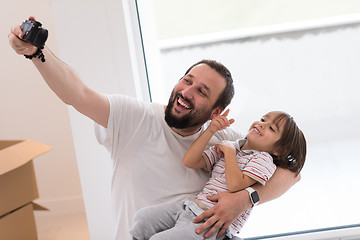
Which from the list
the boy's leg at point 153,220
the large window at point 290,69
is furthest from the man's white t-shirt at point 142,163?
the large window at point 290,69

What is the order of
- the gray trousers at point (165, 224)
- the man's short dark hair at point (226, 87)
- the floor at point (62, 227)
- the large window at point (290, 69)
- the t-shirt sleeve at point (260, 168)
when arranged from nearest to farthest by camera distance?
the gray trousers at point (165, 224) → the t-shirt sleeve at point (260, 168) → the man's short dark hair at point (226, 87) → the large window at point (290, 69) → the floor at point (62, 227)

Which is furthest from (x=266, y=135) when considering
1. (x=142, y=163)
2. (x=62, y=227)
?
(x=62, y=227)

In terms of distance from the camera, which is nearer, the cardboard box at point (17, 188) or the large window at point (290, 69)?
the large window at point (290, 69)

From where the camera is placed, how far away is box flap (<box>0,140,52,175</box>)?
2.52 meters

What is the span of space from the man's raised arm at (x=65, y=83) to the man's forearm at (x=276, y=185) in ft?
2.05

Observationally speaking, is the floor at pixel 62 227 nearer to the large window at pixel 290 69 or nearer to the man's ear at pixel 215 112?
the large window at pixel 290 69

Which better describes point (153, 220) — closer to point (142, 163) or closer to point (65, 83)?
point (142, 163)

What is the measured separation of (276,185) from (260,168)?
16 cm

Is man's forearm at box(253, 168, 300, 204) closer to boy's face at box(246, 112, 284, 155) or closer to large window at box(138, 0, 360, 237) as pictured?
boy's face at box(246, 112, 284, 155)

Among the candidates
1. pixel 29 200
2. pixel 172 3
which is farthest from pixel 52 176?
pixel 172 3

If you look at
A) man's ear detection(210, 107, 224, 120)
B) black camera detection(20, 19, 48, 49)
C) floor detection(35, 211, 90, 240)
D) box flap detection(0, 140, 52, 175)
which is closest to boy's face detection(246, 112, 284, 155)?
man's ear detection(210, 107, 224, 120)

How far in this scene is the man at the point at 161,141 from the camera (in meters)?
1.80

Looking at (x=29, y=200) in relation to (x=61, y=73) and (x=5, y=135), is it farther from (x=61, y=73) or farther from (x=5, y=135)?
(x=61, y=73)

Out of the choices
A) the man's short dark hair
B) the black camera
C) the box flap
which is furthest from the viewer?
the box flap
